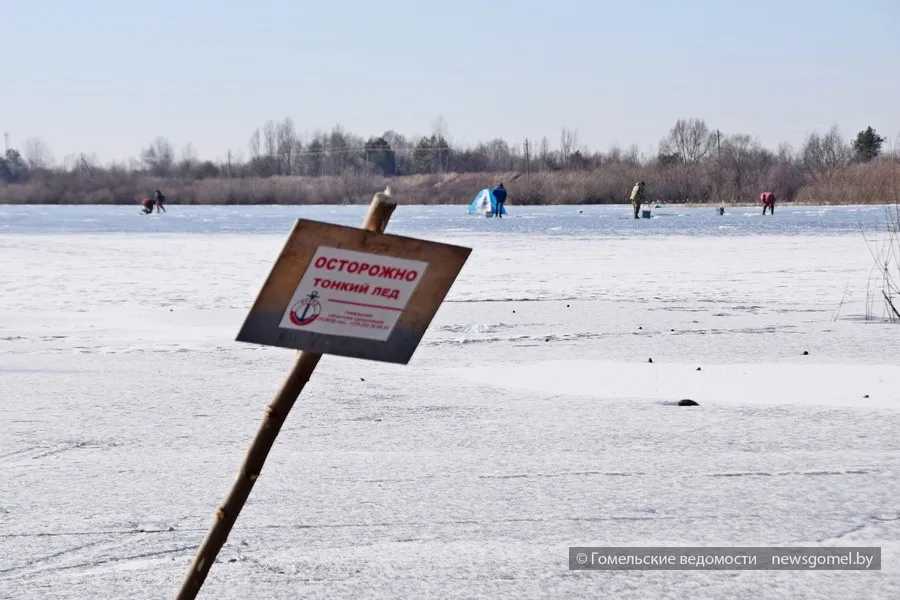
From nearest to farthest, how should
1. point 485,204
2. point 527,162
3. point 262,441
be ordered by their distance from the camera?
point 262,441
point 485,204
point 527,162

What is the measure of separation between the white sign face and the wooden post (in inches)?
3.8

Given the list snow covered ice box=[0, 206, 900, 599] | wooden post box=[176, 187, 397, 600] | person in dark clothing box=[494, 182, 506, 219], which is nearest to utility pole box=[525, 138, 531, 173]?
person in dark clothing box=[494, 182, 506, 219]

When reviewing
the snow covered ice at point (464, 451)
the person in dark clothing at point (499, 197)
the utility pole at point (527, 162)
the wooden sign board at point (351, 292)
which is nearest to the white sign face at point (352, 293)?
the wooden sign board at point (351, 292)

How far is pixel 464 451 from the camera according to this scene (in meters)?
5.76

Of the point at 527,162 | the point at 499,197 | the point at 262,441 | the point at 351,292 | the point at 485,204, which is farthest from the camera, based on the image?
the point at 527,162

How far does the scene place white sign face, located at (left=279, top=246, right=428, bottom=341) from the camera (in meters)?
2.67

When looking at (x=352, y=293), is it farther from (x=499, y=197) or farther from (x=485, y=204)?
(x=485, y=204)

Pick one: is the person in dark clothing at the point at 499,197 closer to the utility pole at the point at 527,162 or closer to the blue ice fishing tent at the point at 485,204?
the blue ice fishing tent at the point at 485,204

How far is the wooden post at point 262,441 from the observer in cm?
271

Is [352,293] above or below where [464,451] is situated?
above

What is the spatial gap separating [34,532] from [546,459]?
7.61 feet

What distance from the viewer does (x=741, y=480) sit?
A: 16.9 ft

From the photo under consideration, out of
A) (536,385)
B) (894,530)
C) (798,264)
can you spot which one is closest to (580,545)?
(894,530)

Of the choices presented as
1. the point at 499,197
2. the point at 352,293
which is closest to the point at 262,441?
the point at 352,293
